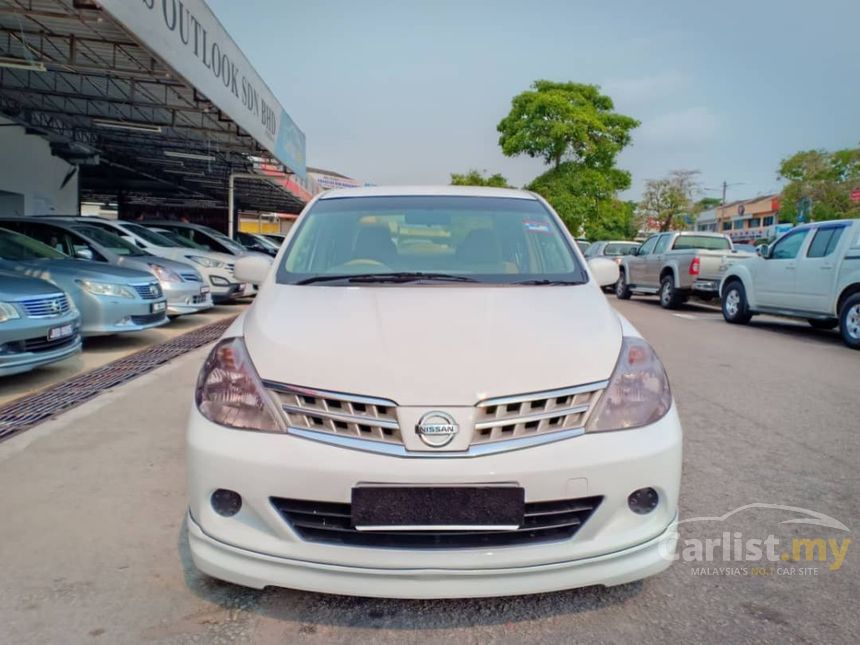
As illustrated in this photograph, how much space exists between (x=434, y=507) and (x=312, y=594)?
0.73 metres

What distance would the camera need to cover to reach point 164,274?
30.7 ft

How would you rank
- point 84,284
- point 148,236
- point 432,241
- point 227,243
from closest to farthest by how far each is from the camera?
point 432,241
point 84,284
point 148,236
point 227,243

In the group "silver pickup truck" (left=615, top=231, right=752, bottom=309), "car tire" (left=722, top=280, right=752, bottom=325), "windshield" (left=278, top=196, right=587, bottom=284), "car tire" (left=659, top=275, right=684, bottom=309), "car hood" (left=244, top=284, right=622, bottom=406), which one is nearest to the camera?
"car hood" (left=244, top=284, right=622, bottom=406)

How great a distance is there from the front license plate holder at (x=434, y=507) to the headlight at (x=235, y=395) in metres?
0.37

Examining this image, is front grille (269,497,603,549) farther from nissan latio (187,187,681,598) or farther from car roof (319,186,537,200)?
car roof (319,186,537,200)

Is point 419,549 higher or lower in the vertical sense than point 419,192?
lower

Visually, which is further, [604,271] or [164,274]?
[164,274]

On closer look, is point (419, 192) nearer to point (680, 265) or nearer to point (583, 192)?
point (680, 265)

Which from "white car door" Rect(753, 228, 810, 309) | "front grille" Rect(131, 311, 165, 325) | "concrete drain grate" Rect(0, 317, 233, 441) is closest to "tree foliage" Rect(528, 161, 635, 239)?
"white car door" Rect(753, 228, 810, 309)

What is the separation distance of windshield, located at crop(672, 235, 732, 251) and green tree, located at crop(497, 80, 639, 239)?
73.1 ft

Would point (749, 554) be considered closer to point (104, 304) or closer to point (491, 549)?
point (491, 549)

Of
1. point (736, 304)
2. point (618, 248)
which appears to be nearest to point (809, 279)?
point (736, 304)

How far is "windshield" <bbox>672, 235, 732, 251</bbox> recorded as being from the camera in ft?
48.9

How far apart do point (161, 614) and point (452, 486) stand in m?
1.14
